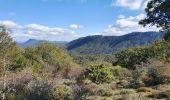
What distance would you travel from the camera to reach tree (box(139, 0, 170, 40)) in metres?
20.2

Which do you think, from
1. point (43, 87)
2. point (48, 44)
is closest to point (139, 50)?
point (48, 44)

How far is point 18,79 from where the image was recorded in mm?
37656

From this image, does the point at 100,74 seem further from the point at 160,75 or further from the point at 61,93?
the point at 61,93

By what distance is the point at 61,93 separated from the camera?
26.1 meters

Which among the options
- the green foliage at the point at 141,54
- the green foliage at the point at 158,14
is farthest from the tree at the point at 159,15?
the green foliage at the point at 141,54

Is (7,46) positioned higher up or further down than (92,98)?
higher up

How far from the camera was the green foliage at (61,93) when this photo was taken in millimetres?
25952

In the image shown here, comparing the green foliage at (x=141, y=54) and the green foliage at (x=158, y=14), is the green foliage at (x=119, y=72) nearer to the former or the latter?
the green foliage at (x=141, y=54)

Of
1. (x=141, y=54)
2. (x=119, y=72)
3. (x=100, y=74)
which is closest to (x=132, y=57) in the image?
(x=141, y=54)

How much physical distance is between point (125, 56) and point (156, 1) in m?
86.0

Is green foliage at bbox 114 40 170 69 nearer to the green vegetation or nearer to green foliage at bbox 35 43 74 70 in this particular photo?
green foliage at bbox 35 43 74 70

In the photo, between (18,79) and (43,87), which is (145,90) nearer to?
(43,87)

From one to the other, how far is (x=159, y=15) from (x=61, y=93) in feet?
31.1

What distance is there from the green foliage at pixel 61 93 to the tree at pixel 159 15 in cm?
771
